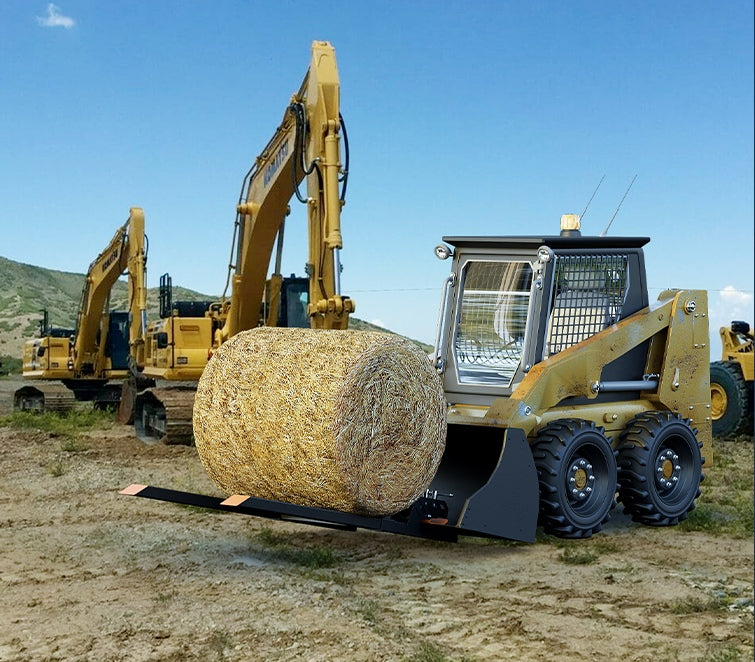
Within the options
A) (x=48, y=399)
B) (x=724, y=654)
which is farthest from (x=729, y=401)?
(x=48, y=399)

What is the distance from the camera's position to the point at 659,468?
890 cm

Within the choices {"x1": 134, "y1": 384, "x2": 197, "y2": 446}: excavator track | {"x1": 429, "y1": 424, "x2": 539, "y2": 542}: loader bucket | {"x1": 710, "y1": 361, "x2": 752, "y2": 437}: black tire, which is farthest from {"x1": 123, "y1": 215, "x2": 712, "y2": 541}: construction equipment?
{"x1": 134, "y1": 384, "x2": 197, "y2": 446}: excavator track

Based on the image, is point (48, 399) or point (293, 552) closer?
point (293, 552)

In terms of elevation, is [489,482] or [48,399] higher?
[489,482]

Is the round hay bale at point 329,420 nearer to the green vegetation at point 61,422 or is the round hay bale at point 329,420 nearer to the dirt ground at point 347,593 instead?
the dirt ground at point 347,593

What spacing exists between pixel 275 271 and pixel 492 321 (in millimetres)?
6024

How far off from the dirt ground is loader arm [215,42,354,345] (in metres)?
2.97

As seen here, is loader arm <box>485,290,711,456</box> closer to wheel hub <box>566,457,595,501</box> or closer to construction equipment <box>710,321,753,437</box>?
wheel hub <box>566,457,595,501</box>

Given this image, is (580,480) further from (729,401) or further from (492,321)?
(729,401)

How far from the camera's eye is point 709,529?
29.1 ft

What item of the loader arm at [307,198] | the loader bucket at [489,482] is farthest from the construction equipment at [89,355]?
the loader bucket at [489,482]

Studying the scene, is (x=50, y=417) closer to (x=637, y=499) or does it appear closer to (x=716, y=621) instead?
(x=637, y=499)

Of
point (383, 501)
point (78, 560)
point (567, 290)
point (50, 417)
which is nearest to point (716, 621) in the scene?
point (383, 501)

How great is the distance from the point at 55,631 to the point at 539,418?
3.96 metres
